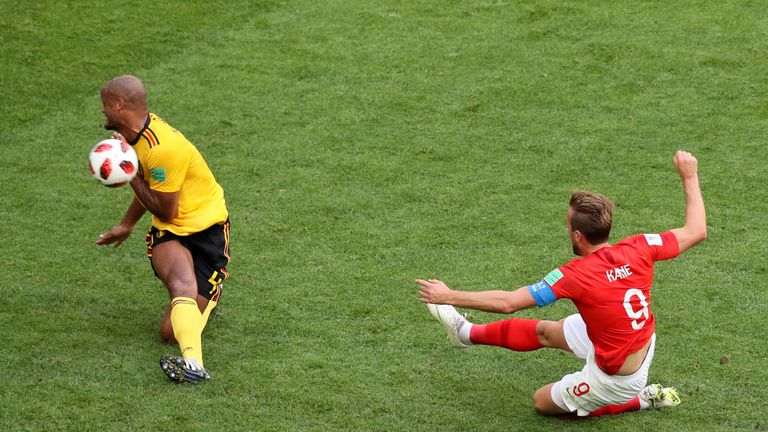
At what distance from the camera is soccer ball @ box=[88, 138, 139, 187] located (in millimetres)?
6023

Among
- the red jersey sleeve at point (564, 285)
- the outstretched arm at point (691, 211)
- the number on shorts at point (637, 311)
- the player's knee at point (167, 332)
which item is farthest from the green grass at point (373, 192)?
the outstretched arm at point (691, 211)

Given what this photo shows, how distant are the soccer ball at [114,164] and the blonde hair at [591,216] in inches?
97.4

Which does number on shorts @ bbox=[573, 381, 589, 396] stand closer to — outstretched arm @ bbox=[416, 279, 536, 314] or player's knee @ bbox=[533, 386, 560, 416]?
player's knee @ bbox=[533, 386, 560, 416]

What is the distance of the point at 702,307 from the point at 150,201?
3479 mm

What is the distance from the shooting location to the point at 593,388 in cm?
550

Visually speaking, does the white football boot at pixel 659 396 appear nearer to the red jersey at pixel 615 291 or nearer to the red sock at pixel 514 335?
the red jersey at pixel 615 291

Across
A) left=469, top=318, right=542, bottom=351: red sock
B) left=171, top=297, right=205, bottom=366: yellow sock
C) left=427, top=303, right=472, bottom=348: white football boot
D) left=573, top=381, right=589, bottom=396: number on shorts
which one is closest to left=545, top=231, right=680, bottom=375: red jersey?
left=573, top=381, right=589, bottom=396: number on shorts

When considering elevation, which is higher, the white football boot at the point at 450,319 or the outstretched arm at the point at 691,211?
the outstretched arm at the point at 691,211

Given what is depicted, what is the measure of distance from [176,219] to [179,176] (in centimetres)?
31

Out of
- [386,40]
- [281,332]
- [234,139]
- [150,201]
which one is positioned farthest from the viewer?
[386,40]

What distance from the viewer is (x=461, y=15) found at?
1177 centimetres

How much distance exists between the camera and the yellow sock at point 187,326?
611 cm

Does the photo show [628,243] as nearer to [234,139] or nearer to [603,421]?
[603,421]

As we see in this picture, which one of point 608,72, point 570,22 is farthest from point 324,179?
point 570,22
